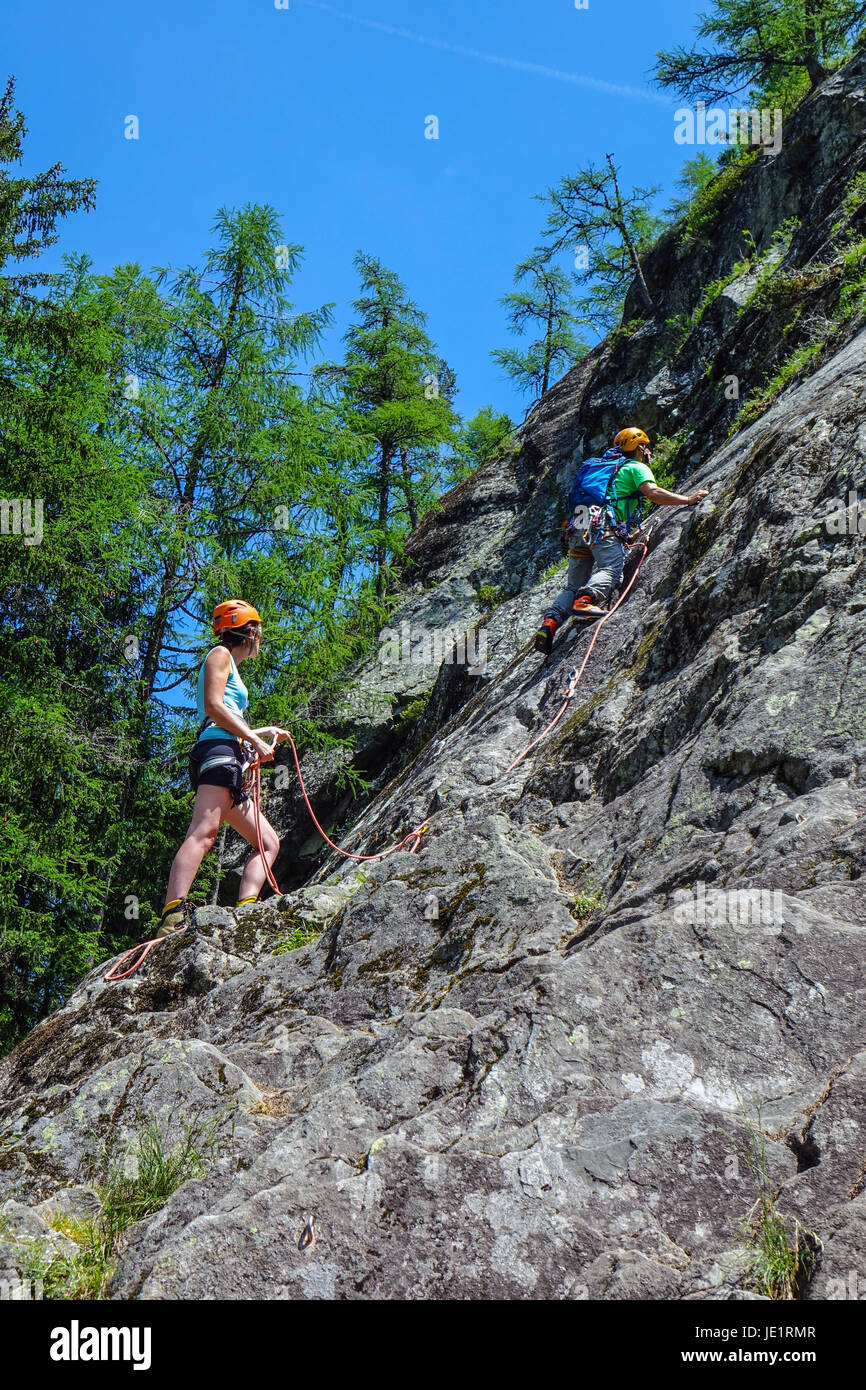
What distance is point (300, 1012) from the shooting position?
4.80 m

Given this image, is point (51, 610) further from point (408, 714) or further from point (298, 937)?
point (298, 937)

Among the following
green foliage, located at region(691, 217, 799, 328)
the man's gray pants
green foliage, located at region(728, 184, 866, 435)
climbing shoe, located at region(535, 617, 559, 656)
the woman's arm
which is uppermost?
green foliage, located at region(691, 217, 799, 328)

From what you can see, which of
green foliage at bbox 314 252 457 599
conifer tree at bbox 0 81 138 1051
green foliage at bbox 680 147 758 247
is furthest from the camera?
green foliage at bbox 314 252 457 599

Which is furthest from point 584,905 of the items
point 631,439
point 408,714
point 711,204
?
point 711,204

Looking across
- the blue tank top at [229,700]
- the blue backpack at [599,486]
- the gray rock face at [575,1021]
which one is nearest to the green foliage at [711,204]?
the blue backpack at [599,486]

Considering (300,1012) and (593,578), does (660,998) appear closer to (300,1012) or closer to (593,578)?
(300,1012)

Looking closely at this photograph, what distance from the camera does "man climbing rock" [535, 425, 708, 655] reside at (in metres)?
9.38

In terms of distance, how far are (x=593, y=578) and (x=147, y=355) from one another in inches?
411

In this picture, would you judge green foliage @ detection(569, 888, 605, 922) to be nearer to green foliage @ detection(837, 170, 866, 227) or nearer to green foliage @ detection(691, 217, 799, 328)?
green foliage @ detection(837, 170, 866, 227)

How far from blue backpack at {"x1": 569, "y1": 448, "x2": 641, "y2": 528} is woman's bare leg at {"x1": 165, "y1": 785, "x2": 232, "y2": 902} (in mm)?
4836

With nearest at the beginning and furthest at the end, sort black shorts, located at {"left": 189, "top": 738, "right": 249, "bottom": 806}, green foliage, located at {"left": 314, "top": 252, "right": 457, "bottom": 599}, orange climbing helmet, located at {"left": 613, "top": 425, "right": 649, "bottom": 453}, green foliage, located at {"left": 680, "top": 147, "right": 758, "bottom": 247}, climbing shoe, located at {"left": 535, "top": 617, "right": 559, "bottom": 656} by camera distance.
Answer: black shorts, located at {"left": 189, "top": 738, "right": 249, "bottom": 806} < climbing shoe, located at {"left": 535, "top": 617, "right": 559, "bottom": 656} < orange climbing helmet, located at {"left": 613, "top": 425, "right": 649, "bottom": 453} < green foliage, located at {"left": 680, "top": 147, "right": 758, "bottom": 247} < green foliage, located at {"left": 314, "top": 252, "right": 457, "bottom": 599}

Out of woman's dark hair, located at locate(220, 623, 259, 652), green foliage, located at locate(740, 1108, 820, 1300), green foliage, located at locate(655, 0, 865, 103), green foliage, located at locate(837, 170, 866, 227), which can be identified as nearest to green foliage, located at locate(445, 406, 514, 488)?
green foliage, located at locate(655, 0, 865, 103)
